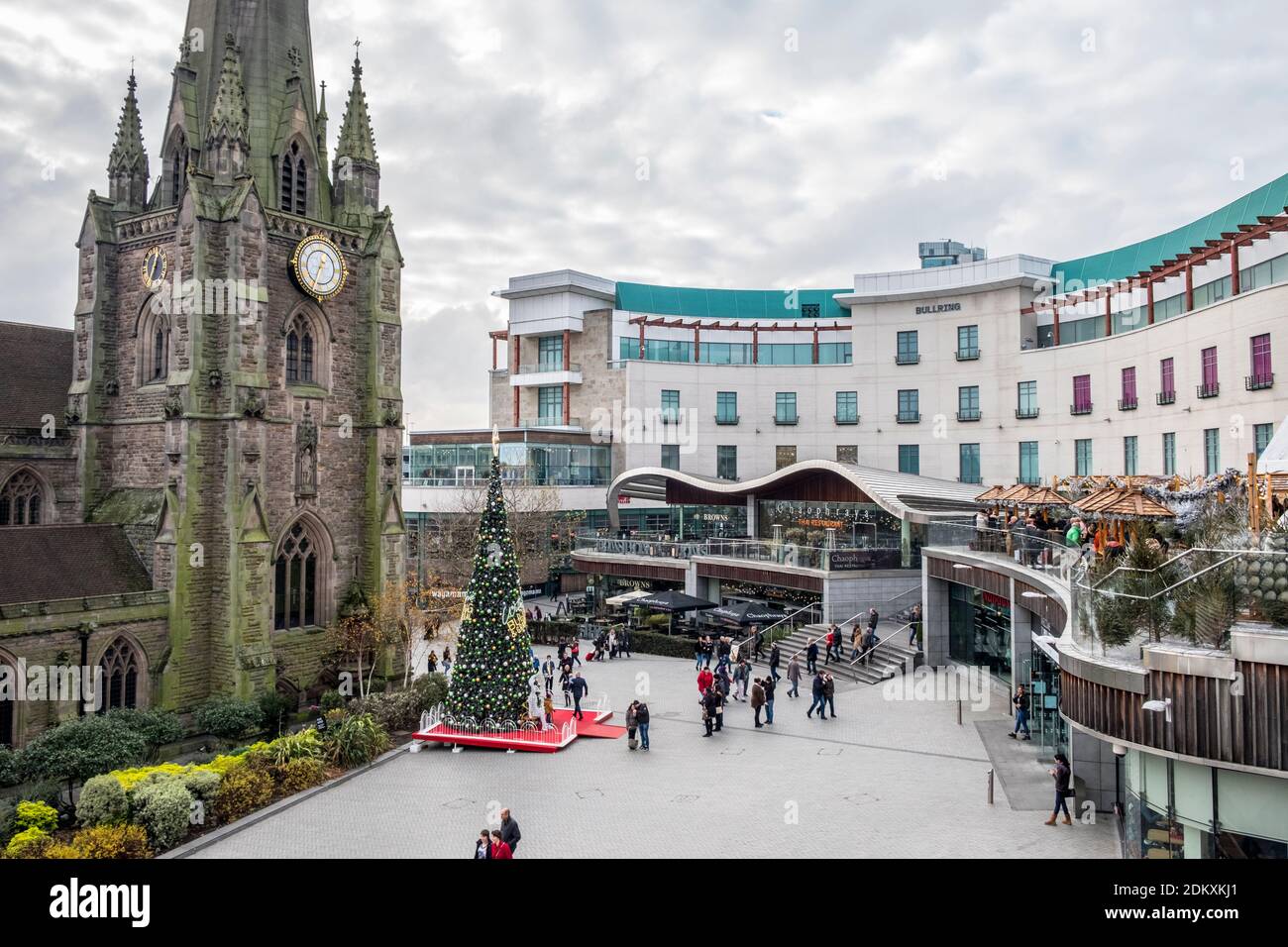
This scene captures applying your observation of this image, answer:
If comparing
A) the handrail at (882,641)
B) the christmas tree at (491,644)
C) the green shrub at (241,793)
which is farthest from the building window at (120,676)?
the handrail at (882,641)

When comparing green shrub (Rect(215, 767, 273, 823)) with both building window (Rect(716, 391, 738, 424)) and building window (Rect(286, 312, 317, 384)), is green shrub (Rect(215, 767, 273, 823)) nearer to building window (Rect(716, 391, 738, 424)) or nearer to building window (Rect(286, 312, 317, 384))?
building window (Rect(286, 312, 317, 384))

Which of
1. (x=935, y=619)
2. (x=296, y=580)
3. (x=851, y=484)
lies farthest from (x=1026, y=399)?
(x=296, y=580)

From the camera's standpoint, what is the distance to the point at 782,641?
33406mm

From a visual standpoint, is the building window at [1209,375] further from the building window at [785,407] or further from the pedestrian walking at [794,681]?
the building window at [785,407]

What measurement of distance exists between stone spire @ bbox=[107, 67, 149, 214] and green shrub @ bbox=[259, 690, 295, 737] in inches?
673

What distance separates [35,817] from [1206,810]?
1918 centimetres

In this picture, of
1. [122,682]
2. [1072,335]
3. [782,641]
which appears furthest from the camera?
[1072,335]

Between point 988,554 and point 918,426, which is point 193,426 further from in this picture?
point 918,426

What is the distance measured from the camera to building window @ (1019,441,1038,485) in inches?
1826

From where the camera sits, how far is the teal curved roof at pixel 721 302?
6088cm

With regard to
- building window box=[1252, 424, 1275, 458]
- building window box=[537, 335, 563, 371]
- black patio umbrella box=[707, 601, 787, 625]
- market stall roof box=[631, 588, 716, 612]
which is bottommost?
black patio umbrella box=[707, 601, 787, 625]

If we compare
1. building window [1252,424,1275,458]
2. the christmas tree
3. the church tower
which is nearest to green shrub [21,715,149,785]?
the church tower
